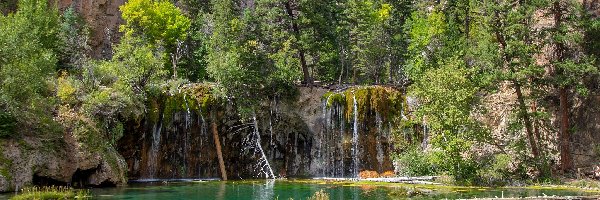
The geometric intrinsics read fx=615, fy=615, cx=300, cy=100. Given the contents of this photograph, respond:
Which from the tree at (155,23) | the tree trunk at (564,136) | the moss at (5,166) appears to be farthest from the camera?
the tree at (155,23)

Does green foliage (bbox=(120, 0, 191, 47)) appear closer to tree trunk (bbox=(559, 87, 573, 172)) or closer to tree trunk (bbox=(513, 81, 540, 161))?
tree trunk (bbox=(513, 81, 540, 161))

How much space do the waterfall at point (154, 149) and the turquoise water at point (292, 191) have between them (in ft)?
15.3

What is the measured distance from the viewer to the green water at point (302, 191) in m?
28.2

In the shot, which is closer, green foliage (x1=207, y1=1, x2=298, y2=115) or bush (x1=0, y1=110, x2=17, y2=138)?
bush (x1=0, y1=110, x2=17, y2=138)

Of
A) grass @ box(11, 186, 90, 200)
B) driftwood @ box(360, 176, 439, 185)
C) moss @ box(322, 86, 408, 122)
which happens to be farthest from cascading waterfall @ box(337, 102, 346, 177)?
grass @ box(11, 186, 90, 200)

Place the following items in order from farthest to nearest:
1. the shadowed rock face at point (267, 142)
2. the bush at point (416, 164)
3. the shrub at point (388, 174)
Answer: the shadowed rock face at point (267, 142), the shrub at point (388, 174), the bush at point (416, 164)

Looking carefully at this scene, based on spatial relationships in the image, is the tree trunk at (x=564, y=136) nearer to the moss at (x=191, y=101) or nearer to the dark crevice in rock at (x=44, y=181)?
the moss at (x=191, y=101)

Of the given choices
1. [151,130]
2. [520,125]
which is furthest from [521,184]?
[151,130]

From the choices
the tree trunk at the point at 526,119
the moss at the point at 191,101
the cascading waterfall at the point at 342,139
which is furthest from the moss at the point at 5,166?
the tree trunk at the point at 526,119

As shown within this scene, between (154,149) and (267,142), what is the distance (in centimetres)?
823

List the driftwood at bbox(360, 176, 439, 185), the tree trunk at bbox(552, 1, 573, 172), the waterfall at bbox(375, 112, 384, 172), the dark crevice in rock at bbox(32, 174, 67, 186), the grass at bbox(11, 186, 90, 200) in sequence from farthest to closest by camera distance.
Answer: the waterfall at bbox(375, 112, 384, 172), the tree trunk at bbox(552, 1, 573, 172), the driftwood at bbox(360, 176, 439, 185), the dark crevice in rock at bbox(32, 174, 67, 186), the grass at bbox(11, 186, 90, 200)

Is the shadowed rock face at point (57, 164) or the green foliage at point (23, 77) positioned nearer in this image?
the shadowed rock face at point (57, 164)

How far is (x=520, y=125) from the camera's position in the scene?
3731 cm

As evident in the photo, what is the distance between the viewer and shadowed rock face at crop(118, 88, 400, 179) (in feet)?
134
